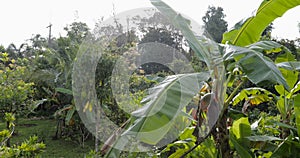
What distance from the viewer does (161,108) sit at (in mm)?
1316

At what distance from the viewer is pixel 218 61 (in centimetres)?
156

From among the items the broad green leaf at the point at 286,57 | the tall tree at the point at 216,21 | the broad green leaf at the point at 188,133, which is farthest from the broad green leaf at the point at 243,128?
the tall tree at the point at 216,21

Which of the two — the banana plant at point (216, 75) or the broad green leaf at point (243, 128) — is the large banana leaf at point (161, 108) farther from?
the broad green leaf at point (243, 128)

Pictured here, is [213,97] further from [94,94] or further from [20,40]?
[20,40]

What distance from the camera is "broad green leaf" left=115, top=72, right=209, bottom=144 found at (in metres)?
1.26

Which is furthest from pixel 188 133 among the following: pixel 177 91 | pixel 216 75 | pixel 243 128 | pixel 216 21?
pixel 216 21

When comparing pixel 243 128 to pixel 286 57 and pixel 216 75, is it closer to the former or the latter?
pixel 216 75

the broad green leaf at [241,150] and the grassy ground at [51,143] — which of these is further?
the grassy ground at [51,143]

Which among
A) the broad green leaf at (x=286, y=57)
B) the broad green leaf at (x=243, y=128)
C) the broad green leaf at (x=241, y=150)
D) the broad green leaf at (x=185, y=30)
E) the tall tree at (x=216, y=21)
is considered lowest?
the broad green leaf at (x=241, y=150)

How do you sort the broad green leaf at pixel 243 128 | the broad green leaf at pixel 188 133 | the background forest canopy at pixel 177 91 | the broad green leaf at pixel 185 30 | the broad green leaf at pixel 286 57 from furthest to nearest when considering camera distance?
1. the broad green leaf at pixel 286 57
2. the broad green leaf at pixel 188 133
3. the broad green leaf at pixel 243 128
4. the broad green leaf at pixel 185 30
5. the background forest canopy at pixel 177 91

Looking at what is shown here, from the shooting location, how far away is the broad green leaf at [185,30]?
1.61m

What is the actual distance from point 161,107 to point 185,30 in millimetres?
537

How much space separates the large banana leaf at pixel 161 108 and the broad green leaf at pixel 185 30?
18 centimetres

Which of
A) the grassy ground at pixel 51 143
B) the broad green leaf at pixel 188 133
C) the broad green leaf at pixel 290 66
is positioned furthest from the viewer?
the grassy ground at pixel 51 143
